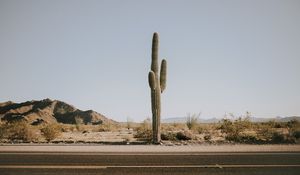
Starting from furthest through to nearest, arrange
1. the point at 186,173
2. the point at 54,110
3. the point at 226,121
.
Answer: the point at 54,110
the point at 226,121
the point at 186,173

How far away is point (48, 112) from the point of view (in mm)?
64188

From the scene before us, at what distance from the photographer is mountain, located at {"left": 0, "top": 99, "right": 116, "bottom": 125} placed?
59812 millimetres

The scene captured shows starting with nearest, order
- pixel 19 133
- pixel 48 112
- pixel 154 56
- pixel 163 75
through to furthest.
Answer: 1. pixel 154 56
2. pixel 163 75
3. pixel 19 133
4. pixel 48 112

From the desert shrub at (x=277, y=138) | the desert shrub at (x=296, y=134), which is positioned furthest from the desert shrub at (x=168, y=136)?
the desert shrub at (x=296, y=134)

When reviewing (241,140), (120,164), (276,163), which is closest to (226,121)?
(241,140)

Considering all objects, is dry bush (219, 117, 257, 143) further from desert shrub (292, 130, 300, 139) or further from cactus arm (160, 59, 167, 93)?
cactus arm (160, 59, 167, 93)

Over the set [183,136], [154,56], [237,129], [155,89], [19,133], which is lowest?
[183,136]

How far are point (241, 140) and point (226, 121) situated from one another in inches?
88.0

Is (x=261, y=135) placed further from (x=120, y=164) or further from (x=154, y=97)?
(x=120, y=164)

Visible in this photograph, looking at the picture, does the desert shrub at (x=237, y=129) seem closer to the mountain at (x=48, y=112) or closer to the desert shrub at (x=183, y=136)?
the desert shrub at (x=183, y=136)

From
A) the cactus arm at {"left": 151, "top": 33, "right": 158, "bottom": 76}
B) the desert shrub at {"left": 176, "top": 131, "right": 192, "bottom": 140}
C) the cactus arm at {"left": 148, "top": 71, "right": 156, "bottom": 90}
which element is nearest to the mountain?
the desert shrub at {"left": 176, "top": 131, "right": 192, "bottom": 140}

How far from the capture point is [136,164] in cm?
827

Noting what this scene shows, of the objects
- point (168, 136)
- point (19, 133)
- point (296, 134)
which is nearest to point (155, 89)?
point (168, 136)

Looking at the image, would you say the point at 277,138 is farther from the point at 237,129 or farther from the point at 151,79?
the point at 151,79
